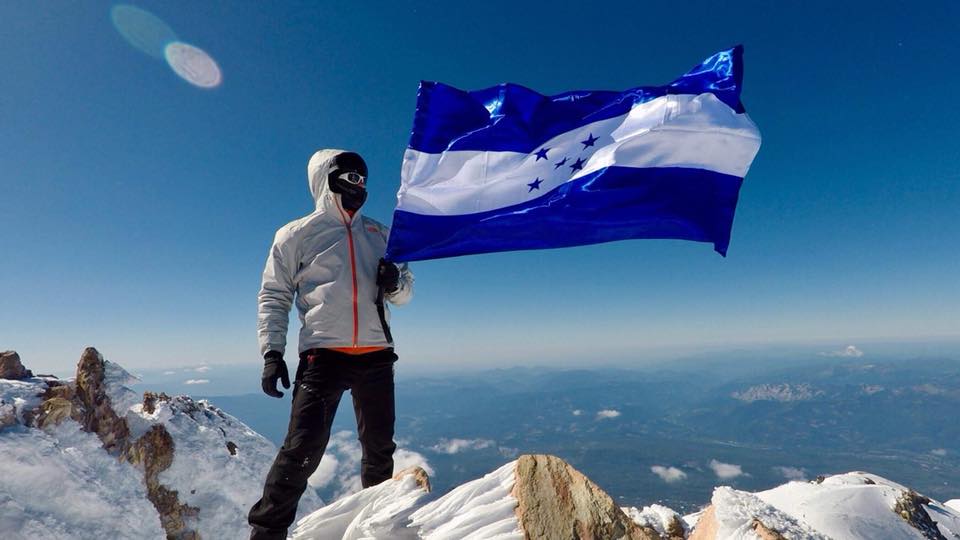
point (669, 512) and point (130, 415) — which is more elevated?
point (669, 512)

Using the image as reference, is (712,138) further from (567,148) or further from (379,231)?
→ (379,231)

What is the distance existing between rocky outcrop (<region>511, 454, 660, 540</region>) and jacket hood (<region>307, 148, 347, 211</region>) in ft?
13.3

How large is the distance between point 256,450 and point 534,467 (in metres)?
81.9

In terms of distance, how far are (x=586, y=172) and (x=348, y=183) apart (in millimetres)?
3362

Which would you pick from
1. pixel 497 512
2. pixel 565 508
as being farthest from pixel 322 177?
pixel 565 508

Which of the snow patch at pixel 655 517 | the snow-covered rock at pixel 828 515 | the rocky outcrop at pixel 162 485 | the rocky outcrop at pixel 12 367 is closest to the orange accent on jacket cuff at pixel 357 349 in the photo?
the snow-covered rock at pixel 828 515

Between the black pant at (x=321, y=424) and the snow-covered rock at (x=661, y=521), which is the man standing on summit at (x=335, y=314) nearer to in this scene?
the black pant at (x=321, y=424)

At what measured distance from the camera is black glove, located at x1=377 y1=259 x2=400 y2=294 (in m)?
5.09

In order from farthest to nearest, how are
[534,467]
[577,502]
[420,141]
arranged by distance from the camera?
1. [420,141]
2. [534,467]
3. [577,502]

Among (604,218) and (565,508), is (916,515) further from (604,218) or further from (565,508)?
(604,218)

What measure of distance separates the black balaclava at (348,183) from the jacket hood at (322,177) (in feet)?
0.26

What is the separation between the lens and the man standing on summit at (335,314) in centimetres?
461

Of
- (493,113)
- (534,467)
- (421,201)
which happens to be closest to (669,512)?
(534,467)

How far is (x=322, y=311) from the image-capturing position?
187 inches
